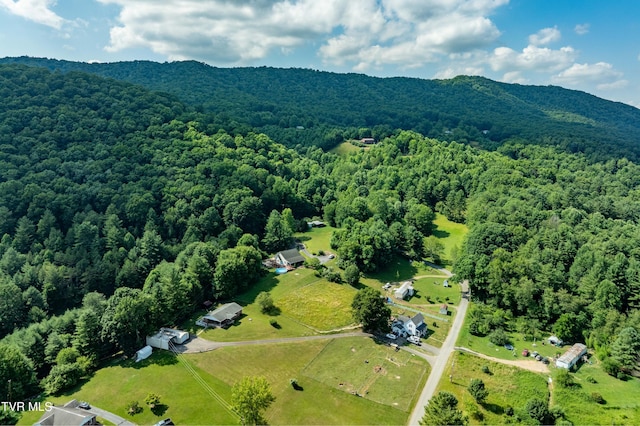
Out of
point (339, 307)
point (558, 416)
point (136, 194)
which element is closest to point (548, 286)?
point (558, 416)

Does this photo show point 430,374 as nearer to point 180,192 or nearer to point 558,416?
point 558,416

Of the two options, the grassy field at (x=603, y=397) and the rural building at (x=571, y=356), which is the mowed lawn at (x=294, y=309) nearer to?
the rural building at (x=571, y=356)

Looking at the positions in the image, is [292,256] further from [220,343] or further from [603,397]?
[603,397]

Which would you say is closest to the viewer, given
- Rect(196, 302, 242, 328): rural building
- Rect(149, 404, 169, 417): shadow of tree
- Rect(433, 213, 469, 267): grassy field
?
Rect(149, 404, 169, 417): shadow of tree

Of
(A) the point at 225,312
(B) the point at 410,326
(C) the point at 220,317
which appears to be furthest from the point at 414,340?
(C) the point at 220,317

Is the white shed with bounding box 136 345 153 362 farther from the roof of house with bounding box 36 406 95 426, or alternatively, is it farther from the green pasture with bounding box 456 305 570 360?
the green pasture with bounding box 456 305 570 360

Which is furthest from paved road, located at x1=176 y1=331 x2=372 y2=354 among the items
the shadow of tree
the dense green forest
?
the shadow of tree
